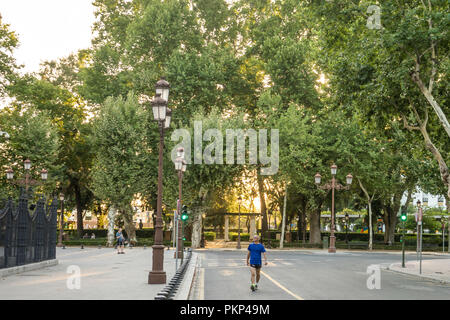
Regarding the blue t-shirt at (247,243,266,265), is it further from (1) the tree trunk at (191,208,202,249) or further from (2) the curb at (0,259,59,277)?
(1) the tree trunk at (191,208,202,249)

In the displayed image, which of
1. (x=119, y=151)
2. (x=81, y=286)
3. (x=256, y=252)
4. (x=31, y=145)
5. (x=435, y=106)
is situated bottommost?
(x=81, y=286)

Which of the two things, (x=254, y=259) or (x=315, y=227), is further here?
(x=315, y=227)

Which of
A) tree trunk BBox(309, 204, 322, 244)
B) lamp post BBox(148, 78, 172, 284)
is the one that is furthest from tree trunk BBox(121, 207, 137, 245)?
lamp post BBox(148, 78, 172, 284)

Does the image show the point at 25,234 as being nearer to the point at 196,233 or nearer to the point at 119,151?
the point at 119,151

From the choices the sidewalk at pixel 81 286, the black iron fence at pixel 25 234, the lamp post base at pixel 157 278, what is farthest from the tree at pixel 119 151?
the lamp post base at pixel 157 278

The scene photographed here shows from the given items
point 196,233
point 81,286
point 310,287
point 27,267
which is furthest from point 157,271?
point 196,233

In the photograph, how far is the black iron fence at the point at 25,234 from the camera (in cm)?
1680

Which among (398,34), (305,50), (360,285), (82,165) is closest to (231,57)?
(305,50)

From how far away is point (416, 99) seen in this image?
2328 centimetres

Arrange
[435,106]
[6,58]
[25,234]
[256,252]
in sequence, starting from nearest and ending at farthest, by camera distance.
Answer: [256,252], [25,234], [435,106], [6,58]

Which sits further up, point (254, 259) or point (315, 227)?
point (254, 259)

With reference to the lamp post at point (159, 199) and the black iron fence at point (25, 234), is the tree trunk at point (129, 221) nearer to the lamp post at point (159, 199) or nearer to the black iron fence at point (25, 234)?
the black iron fence at point (25, 234)

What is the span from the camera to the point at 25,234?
18734 millimetres

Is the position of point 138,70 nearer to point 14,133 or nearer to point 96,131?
point 96,131
